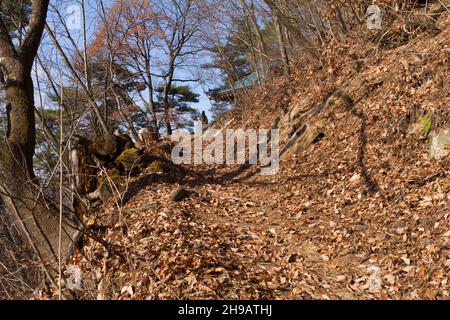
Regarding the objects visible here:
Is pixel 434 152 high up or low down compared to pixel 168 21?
down

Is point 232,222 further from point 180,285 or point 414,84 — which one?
point 414,84

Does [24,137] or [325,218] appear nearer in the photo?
[24,137]

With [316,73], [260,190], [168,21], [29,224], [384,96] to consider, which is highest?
[168,21]

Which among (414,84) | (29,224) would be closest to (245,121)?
(414,84)

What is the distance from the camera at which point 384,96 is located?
23.1 ft

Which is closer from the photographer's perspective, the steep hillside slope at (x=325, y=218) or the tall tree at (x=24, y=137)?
the steep hillside slope at (x=325, y=218)

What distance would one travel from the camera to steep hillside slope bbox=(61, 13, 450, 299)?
372 cm

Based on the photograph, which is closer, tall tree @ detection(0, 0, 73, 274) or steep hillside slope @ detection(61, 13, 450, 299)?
steep hillside slope @ detection(61, 13, 450, 299)

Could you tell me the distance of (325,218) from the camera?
5258 millimetres

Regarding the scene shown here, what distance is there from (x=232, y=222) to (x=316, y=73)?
6995mm

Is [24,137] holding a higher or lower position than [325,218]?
higher

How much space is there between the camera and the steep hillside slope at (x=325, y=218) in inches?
146
